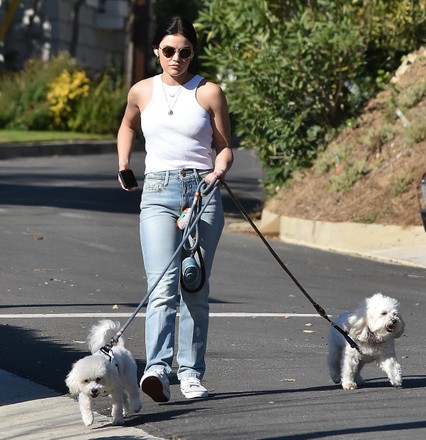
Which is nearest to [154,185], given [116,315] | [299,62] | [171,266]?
[171,266]

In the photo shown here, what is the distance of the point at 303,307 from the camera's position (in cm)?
1158

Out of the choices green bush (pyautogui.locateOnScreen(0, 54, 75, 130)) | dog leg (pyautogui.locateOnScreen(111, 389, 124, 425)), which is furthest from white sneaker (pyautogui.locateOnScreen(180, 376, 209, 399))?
green bush (pyautogui.locateOnScreen(0, 54, 75, 130))

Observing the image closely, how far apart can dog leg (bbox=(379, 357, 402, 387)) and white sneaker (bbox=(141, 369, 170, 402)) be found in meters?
1.36

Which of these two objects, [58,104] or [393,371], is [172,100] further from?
[58,104]

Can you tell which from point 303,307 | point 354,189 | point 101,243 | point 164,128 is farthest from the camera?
point 354,189

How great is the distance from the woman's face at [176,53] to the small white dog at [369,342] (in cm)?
172

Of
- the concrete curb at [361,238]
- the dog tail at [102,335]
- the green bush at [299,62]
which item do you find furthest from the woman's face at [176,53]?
the green bush at [299,62]

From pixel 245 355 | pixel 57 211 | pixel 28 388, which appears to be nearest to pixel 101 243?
pixel 57 211

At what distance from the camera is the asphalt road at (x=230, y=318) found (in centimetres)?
689

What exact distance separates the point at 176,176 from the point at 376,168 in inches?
430

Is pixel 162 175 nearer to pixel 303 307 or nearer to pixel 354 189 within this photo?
pixel 303 307

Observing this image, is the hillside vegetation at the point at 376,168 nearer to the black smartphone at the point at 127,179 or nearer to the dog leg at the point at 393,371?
the dog leg at the point at 393,371

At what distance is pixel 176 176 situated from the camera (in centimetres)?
736

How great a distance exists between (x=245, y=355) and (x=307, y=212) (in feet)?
29.8
